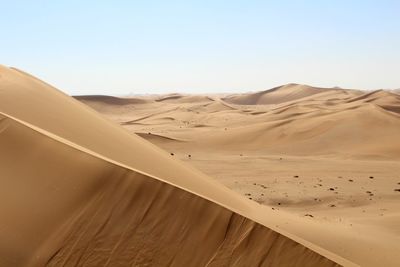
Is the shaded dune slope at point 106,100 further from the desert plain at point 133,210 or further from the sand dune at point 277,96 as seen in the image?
the desert plain at point 133,210

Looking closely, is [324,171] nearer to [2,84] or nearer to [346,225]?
[346,225]

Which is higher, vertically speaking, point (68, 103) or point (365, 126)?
point (68, 103)

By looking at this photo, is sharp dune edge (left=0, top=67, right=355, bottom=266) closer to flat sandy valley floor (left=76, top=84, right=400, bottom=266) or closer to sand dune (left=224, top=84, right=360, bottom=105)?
flat sandy valley floor (left=76, top=84, right=400, bottom=266)

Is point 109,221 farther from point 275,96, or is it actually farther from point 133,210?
point 275,96

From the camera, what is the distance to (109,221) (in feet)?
12.7

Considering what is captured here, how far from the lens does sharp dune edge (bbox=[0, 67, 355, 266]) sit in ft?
12.1

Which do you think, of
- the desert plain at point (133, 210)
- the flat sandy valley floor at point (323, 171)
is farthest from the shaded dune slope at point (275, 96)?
the desert plain at point (133, 210)

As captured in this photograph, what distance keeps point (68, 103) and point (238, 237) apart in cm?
478

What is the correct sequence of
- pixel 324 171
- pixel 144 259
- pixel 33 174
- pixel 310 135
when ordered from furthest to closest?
1. pixel 310 135
2. pixel 324 171
3. pixel 33 174
4. pixel 144 259

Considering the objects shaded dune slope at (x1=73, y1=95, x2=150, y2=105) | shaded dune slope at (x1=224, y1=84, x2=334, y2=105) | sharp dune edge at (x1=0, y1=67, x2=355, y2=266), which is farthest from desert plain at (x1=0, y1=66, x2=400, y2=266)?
shaded dune slope at (x1=224, y1=84, x2=334, y2=105)

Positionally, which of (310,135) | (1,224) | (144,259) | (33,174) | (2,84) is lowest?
(310,135)

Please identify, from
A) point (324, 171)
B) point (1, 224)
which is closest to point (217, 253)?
point (1, 224)

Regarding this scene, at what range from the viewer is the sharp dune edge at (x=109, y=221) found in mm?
3678

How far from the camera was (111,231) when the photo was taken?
3809 millimetres
